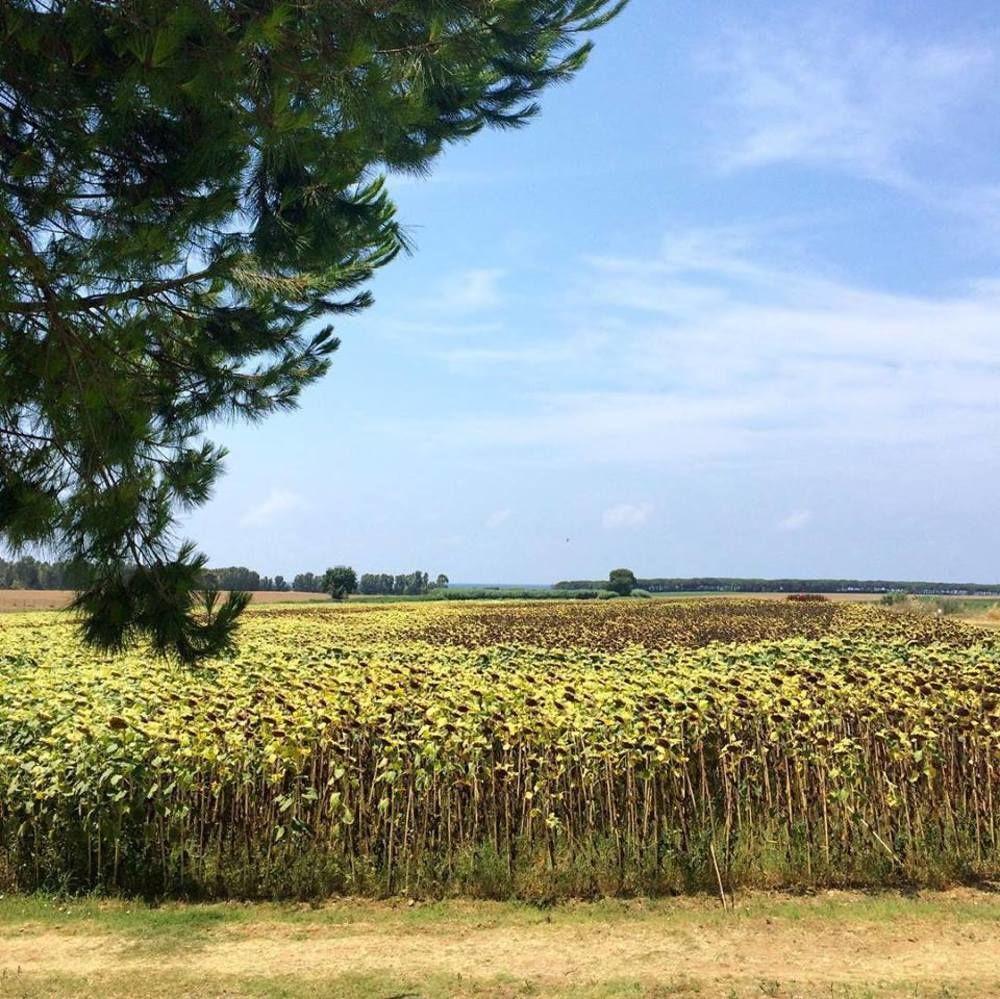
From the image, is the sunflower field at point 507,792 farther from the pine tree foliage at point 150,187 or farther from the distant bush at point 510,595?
the distant bush at point 510,595

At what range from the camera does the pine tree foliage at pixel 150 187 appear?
5078 mm

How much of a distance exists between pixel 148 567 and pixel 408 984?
269 cm

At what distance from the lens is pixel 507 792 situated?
712 centimetres

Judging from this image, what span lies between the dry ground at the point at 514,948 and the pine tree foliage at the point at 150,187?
1862 mm

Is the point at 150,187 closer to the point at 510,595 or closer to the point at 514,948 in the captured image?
the point at 514,948

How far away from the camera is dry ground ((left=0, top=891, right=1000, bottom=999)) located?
5.64 m

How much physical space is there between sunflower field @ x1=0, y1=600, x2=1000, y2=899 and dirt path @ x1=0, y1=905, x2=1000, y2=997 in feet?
1.55

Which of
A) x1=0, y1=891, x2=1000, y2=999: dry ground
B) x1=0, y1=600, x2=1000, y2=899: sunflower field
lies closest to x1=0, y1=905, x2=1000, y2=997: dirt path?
x1=0, y1=891, x2=1000, y2=999: dry ground

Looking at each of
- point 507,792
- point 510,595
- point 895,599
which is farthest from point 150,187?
point 510,595

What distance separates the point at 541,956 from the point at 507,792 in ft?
4.23

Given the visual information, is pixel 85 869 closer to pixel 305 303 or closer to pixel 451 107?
pixel 305 303

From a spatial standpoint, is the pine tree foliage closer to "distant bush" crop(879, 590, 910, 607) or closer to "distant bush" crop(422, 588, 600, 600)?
"distant bush" crop(879, 590, 910, 607)

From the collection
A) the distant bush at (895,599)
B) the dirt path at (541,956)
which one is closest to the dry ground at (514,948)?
the dirt path at (541,956)

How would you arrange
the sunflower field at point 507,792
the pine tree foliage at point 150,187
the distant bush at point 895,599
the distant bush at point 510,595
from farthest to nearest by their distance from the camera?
the distant bush at point 510,595 < the distant bush at point 895,599 < the sunflower field at point 507,792 < the pine tree foliage at point 150,187
